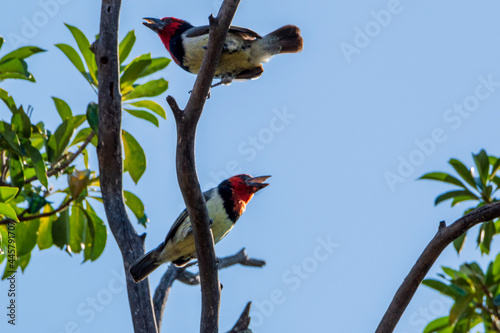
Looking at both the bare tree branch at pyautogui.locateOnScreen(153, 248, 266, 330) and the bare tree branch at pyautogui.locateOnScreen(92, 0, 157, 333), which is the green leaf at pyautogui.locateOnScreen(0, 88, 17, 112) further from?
the bare tree branch at pyautogui.locateOnScreen(153, 248, 266, 330)

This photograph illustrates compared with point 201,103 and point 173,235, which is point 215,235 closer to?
point 173,235

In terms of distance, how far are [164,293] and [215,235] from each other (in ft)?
1.93

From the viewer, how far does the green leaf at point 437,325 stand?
4234mm

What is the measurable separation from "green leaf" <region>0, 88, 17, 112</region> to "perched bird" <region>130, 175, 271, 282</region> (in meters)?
1.45

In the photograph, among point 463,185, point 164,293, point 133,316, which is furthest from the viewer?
point 164,293

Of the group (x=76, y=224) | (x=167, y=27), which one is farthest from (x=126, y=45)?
(x=76, y=224)

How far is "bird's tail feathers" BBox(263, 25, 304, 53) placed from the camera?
548cm

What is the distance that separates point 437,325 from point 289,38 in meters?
2.77

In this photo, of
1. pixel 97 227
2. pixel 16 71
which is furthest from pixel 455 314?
pixel 16 71

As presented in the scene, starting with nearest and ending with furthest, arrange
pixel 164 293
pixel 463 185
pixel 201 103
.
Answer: pixel 201 103 → pixel 463 185 → pixel 164 293

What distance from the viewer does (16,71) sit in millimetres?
4340

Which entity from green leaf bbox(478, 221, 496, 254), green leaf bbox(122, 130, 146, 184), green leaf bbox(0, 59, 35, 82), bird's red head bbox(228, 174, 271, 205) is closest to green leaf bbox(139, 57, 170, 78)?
green leaf bbox(122, 130, 146, 184)

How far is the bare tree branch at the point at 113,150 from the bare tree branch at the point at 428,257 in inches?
53.4

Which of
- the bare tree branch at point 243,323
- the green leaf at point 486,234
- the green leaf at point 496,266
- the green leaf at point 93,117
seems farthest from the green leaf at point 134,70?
the green leaf at point 496,266
